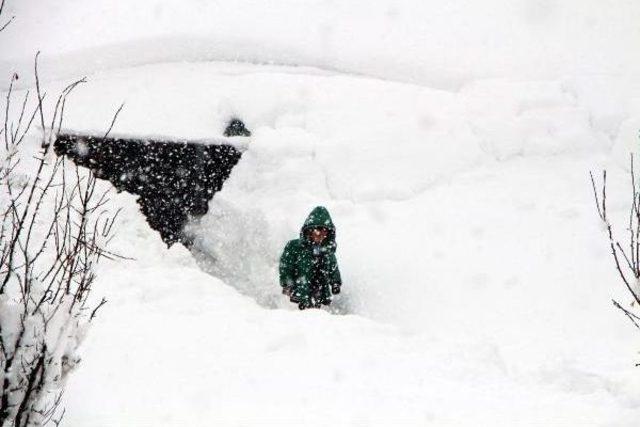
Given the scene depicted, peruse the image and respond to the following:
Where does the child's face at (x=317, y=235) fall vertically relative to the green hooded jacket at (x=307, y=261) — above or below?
above

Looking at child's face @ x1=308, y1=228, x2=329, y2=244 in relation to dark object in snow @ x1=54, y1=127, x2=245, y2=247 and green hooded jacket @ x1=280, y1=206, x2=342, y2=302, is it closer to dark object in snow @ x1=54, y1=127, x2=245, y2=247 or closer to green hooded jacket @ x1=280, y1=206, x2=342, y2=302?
green hooded jacket @ x1=280, y1=206, x2=342, y2=302

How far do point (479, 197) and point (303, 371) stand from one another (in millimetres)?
3932

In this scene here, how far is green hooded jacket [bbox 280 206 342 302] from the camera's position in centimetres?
498

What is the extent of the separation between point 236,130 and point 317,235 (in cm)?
320

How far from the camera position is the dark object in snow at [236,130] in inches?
299

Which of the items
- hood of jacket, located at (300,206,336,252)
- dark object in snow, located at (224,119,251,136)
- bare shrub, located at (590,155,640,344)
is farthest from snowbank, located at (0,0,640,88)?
hood of jacket, located at (300,206,336,252)

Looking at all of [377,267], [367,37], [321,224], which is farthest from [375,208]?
[367,37]

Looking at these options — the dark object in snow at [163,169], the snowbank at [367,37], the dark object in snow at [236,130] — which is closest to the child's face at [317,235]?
the dark object in snow at [163,169]

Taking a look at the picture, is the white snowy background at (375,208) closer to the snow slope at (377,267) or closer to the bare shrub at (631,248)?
the snow slope at (377,267)

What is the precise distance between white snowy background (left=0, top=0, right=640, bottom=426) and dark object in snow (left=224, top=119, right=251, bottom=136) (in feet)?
0.37

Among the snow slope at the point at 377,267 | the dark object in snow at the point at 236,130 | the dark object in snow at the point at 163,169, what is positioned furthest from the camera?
the dark object in snow at the point at 236,130

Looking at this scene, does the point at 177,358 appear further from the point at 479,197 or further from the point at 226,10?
the point at 226,10

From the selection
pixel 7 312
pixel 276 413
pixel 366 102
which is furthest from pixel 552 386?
pixel 366 102

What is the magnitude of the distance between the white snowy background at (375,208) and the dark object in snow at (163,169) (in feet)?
0.74
